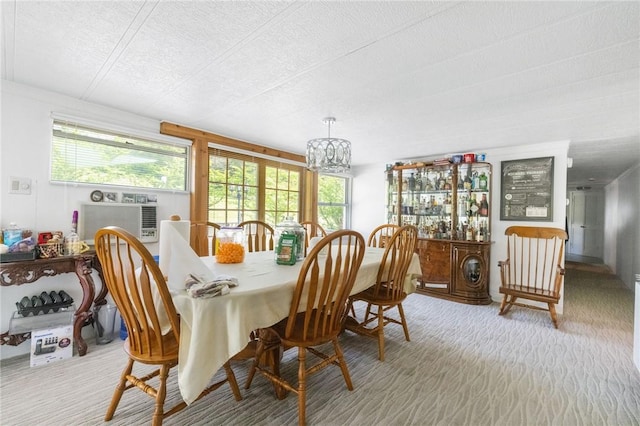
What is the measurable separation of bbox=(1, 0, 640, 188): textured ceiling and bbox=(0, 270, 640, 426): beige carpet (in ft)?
6.93

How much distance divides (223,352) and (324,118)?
2271 millimetres

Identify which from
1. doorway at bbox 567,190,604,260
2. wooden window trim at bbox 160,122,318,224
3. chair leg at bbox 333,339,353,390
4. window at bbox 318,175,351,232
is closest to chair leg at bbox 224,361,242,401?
chair leg at bbox 333,339,353,390

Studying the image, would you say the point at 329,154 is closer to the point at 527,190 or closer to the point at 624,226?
the point at 527,190

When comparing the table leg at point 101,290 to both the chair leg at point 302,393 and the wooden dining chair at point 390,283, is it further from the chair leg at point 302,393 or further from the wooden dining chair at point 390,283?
the wooden dining chair at point 390,283

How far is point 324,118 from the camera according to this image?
112 inches

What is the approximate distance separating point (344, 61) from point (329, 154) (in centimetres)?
87

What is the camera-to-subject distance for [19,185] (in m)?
2.30

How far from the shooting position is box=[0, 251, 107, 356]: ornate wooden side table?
2.07 metres

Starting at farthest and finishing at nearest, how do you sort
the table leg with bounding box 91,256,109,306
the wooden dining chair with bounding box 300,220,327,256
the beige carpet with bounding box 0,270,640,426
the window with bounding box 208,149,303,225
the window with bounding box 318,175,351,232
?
the window with bounding box 318,175,351,232
the window with bounding box 208,149,303,225
the wooden dining chair with bounding box 300,220,327,256
the table leg with bounding box 91,256,109,306
the beige carpet with bounding box 0,270,640,426

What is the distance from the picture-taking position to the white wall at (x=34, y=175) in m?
2.24

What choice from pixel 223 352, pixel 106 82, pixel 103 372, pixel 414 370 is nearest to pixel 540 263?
pixel 414 370

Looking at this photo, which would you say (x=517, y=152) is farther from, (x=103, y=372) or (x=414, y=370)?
(x=103, y=372)

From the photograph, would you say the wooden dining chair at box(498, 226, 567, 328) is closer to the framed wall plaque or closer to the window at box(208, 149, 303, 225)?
the framed wall plaque

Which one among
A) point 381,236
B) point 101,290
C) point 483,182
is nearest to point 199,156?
point 101,290
